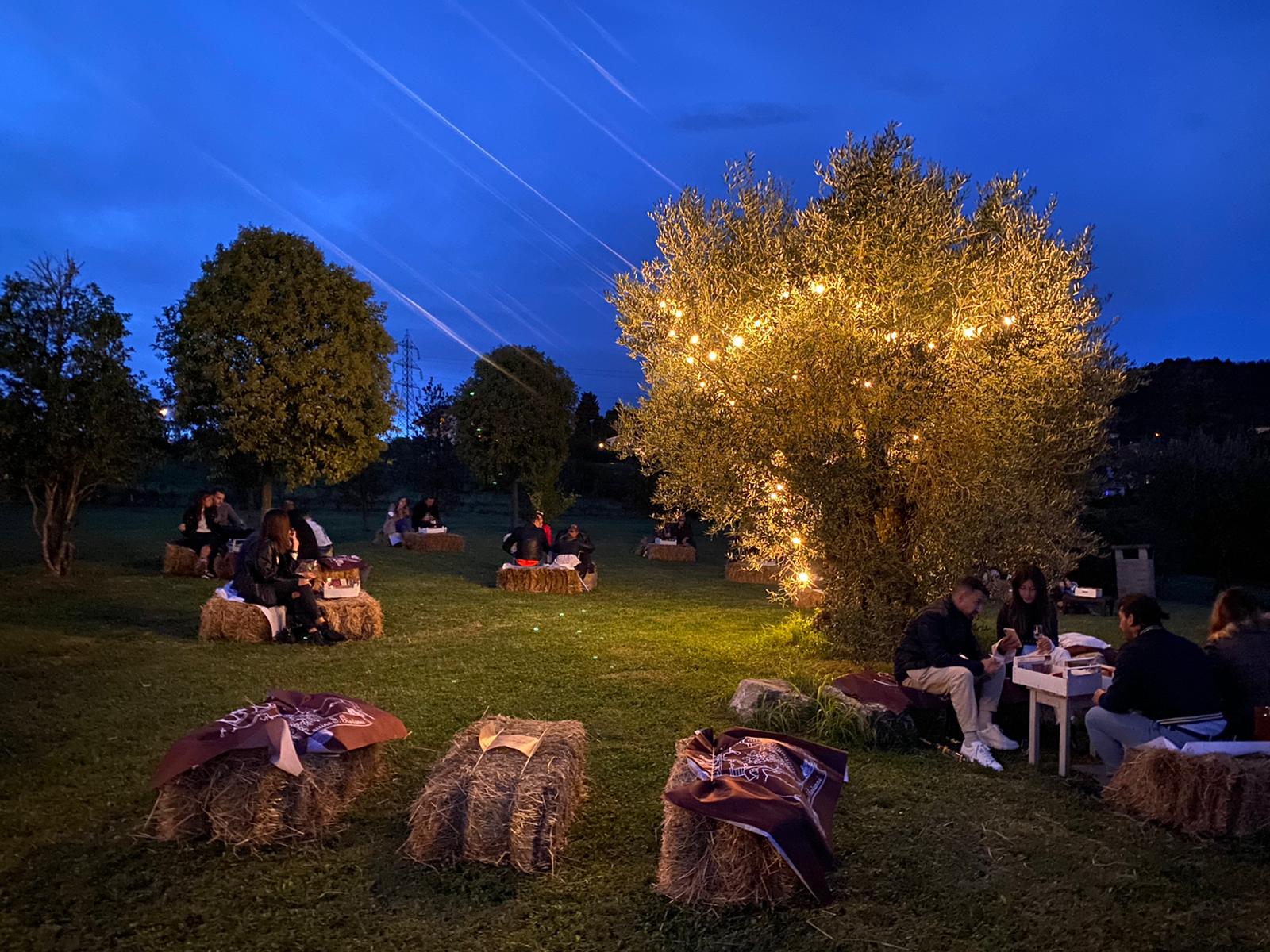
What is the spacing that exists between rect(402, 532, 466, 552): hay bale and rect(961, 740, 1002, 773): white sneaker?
16.8m

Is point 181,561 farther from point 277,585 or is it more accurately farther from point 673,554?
point 673,554

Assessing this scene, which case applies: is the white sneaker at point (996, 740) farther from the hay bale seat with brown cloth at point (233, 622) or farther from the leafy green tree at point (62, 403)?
the leafy green tree at point (62, 403)

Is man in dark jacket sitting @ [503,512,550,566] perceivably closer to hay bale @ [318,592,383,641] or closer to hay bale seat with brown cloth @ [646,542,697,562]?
hay bale @ [318,592,383,641]

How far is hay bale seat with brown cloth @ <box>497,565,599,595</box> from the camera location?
15.1 metres

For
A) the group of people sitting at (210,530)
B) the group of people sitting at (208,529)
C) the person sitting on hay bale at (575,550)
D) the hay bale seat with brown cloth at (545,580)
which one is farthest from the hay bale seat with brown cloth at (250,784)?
the group of people sitting at (208,529)

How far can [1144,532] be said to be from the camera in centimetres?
1956

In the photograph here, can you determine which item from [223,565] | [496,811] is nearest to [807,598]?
[223,565]

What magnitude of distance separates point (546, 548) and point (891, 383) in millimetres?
8918

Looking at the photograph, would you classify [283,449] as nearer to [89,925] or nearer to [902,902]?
[89,925]

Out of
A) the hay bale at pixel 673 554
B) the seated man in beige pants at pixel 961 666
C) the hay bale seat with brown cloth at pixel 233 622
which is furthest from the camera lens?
the hay bale at pixel 673 554

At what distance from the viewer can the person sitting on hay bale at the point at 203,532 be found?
15000 millimetres

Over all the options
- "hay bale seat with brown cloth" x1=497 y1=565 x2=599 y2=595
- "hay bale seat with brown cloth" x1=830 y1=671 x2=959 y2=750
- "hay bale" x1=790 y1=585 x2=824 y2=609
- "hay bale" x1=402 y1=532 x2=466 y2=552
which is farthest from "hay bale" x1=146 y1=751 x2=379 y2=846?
"hay bale" x1=402 y1=532 x2=466 y2=552

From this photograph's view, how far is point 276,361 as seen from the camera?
1523 centimetres

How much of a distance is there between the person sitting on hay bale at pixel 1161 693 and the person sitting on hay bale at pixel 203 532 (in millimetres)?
14051
